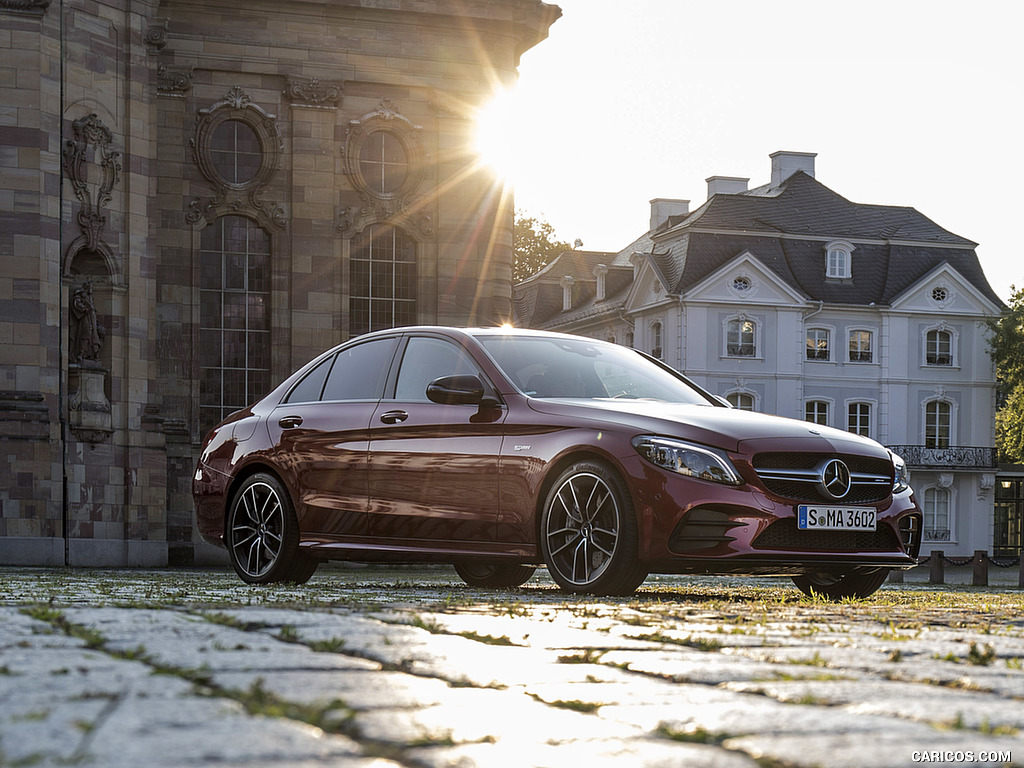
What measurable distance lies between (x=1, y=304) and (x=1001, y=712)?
2099 cm

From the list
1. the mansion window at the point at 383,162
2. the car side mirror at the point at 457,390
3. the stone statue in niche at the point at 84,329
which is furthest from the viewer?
the mansion window at the point at 383,162

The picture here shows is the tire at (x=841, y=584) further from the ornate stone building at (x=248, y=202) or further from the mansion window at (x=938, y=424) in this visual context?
the mansion window at (x=938, y=424)

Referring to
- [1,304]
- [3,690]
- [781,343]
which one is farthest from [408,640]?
[781,343]

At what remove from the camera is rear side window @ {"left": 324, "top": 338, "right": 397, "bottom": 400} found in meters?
10.2

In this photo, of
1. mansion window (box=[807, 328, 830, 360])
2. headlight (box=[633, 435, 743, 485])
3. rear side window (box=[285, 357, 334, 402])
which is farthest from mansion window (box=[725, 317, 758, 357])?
headlight (box=[633, 435, 743, 485])

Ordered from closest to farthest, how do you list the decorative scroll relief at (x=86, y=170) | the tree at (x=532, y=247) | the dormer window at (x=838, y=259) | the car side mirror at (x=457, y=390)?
the car side mirror at (x=457, y=390) → the decorative scroll relief at (x=86, y=170) → the dormer window at (x=838, y=259) → the tree at (x=532, y=247)

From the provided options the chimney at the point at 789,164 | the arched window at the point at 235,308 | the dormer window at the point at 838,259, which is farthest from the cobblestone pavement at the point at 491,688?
the chimney at the point at 789,164

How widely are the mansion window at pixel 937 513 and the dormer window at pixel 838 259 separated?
9.03 m

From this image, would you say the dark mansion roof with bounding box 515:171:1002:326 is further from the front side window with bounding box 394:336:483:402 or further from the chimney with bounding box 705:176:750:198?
the front side window with bounding box 394:336:483:402

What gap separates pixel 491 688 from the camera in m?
4.13

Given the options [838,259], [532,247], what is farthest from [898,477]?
[532,247]

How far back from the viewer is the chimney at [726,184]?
206 ft

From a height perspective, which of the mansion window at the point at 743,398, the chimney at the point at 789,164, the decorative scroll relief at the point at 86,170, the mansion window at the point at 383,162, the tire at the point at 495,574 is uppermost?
the chimney at the point at 789,164

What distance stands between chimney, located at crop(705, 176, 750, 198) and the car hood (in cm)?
5425
